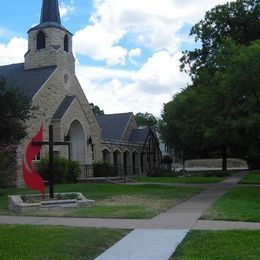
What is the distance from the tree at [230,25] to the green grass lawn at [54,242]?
2353 centimetres

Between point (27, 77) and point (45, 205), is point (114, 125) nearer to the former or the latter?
point (27, 77)

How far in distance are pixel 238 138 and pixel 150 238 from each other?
1546 centimetres

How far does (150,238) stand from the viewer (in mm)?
9773

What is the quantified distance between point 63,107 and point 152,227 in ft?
85.5

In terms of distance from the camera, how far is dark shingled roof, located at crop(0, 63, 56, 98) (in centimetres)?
3425

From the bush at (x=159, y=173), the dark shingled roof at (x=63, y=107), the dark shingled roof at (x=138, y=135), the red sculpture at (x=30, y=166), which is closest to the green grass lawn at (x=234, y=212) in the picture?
the red sculpture at (x=30, y=166)

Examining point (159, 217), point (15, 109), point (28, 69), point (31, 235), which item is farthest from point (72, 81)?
point (31, 235)

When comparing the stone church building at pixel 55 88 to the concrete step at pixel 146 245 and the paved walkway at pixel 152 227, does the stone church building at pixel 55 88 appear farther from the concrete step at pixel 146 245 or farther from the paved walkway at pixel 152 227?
the concrete step at pixel 146 245

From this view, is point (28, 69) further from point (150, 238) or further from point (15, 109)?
point (150, 238)

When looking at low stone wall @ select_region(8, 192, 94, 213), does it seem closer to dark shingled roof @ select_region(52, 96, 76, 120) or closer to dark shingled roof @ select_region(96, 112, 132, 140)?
dark shingled roof @ select_region(52, 96, 76, 120)

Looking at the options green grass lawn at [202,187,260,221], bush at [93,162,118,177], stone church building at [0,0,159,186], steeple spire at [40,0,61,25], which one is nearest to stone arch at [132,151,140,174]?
stone church building at [0,0,159,186]

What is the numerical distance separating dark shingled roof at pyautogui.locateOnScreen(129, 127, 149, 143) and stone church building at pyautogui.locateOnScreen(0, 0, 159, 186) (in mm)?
13157

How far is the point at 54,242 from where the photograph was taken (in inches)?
359

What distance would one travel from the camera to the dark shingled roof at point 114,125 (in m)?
56.2
